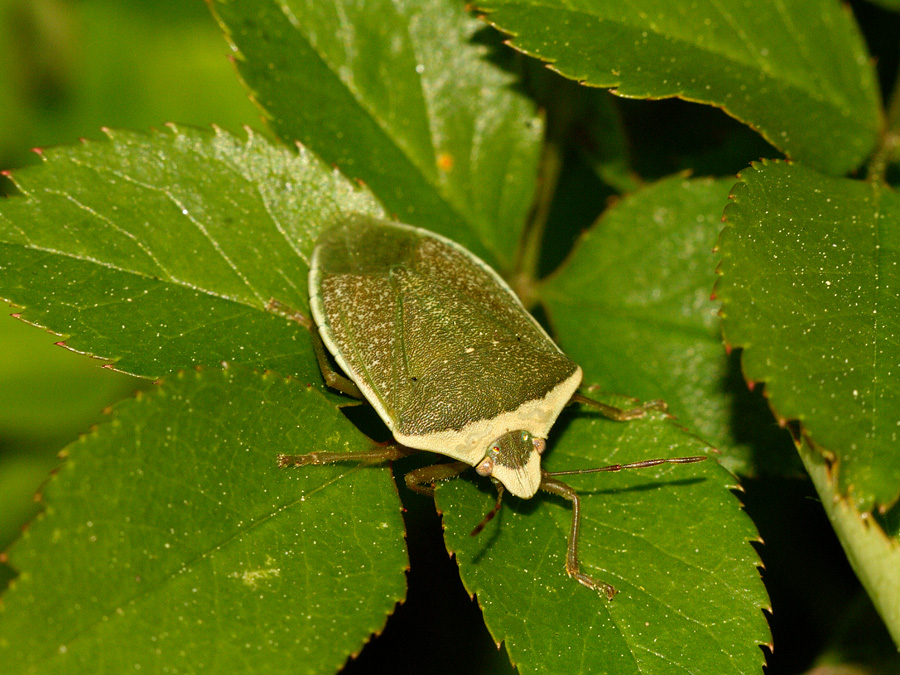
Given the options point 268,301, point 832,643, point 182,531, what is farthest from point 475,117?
point 832,643

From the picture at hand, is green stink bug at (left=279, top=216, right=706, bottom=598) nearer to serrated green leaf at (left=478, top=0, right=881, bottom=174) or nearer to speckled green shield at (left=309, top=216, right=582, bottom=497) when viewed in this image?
speckled green shield at (left=309, top=216, right=582, bottom=497)

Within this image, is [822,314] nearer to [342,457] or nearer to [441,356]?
[441,356]

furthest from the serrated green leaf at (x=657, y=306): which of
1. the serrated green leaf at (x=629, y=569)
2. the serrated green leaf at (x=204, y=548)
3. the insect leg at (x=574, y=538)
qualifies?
the serrated green leaf at (x=204, y=548)

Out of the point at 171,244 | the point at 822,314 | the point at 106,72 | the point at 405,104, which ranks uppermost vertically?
the point at 106,72

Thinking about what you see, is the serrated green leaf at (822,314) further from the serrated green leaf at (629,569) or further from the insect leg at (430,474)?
the insect leg at (430,474)

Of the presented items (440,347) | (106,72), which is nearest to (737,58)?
(440,347)

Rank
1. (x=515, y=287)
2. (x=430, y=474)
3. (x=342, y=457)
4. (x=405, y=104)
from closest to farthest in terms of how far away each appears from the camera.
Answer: (x=342, y=457), (x=430, y=474), (x=405, y=104), (x=515, y=287)
